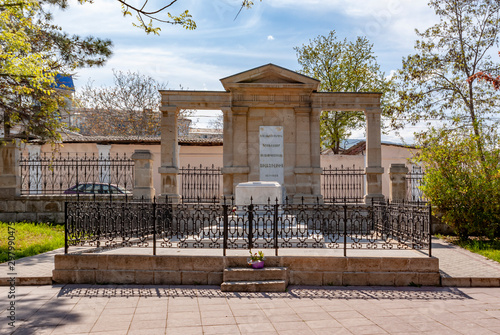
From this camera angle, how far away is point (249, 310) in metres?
5.97

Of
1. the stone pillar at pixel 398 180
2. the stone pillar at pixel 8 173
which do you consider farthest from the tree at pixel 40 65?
the stone pillar at pixel 398 180

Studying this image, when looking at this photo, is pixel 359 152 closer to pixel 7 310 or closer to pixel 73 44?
pixel 73 44

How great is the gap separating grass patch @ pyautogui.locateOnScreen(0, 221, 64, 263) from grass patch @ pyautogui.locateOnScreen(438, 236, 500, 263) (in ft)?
36.1

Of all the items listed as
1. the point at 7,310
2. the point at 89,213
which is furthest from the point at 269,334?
the point at 89,213

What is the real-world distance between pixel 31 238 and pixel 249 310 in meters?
8.59

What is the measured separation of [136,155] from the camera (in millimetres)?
13586

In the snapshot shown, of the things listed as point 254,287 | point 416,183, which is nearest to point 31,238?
point 254,287

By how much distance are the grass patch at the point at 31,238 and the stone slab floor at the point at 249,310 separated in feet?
10.5

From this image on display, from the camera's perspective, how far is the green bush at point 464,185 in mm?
11383

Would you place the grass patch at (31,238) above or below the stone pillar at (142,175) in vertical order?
below

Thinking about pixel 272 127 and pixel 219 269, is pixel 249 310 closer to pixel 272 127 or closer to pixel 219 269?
pixel 219 269

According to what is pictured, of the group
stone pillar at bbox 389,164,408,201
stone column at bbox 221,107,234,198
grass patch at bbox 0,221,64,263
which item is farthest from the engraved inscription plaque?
grass patch at bbox 0,221,64,263

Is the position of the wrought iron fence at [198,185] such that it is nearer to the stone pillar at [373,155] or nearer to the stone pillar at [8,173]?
the stone pillar at [373,155]

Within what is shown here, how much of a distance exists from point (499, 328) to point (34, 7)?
13429mm
